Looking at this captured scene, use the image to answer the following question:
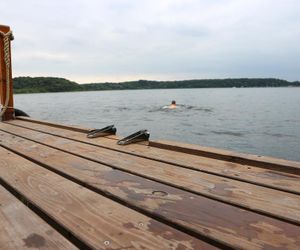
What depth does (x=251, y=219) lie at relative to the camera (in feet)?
4.66

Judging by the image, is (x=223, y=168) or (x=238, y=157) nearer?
(x=223, y=168)

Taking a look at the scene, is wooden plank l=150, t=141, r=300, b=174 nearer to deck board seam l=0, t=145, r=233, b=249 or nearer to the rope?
deck board seam l=0, t=145, r=233, b=249

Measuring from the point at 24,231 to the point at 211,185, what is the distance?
951 millimetres

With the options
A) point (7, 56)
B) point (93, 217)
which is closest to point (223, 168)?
point (93, 217)

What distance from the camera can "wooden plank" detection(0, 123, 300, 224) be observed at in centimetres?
154

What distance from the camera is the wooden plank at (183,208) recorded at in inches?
50.1

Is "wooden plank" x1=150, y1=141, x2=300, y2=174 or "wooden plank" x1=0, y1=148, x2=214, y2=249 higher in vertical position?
"wooden plank" x1=150, y1=141, x2=300, y2=174

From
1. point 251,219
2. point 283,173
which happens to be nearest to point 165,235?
point 251,219

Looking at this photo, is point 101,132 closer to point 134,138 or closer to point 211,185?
point 134,138

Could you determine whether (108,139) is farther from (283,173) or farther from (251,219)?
(251,219)

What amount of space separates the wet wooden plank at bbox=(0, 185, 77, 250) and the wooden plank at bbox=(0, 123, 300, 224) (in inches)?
29.0

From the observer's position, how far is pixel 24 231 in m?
1.32

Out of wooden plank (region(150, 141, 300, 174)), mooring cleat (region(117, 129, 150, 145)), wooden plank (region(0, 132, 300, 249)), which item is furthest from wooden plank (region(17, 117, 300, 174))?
wooden plank (region(0, 132, 300, 249))

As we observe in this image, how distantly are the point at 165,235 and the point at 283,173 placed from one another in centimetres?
111
